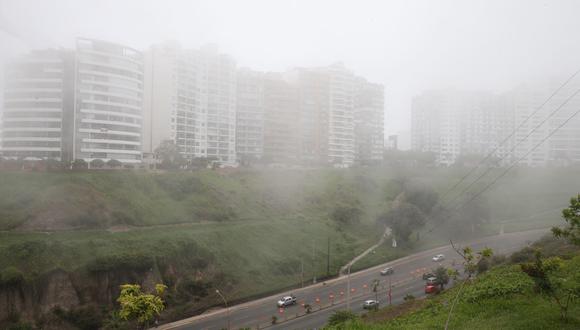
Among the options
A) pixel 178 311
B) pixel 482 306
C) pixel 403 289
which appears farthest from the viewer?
pixel 403 289

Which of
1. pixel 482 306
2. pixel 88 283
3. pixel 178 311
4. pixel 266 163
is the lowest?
pixel 178 311

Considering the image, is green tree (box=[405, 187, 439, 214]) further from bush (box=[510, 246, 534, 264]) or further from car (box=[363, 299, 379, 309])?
car (box=[363, 299, 379, 309])

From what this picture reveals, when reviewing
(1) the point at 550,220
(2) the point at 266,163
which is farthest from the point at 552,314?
(2) the point at 266,163

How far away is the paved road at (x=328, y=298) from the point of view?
1225cm

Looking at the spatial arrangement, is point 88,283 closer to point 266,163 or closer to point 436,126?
point 266,163

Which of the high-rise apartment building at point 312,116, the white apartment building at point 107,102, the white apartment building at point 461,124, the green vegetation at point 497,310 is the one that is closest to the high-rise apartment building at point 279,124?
the high-rise apartment building at point 312,116

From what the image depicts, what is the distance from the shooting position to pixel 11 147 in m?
20.6

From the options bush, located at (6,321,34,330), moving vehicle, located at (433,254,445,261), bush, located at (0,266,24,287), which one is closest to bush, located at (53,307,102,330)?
bush, located at (6,321,34,330)

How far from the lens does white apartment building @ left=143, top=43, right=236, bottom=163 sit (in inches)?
978

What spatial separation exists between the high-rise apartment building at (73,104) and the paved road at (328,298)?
1264 centimetres

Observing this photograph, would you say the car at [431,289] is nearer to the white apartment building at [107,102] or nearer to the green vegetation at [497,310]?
the green vegetation at [497,310]

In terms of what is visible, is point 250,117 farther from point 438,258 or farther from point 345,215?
point 438,258

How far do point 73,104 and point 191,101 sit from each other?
259 inches

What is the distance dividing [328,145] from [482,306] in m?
24.6
